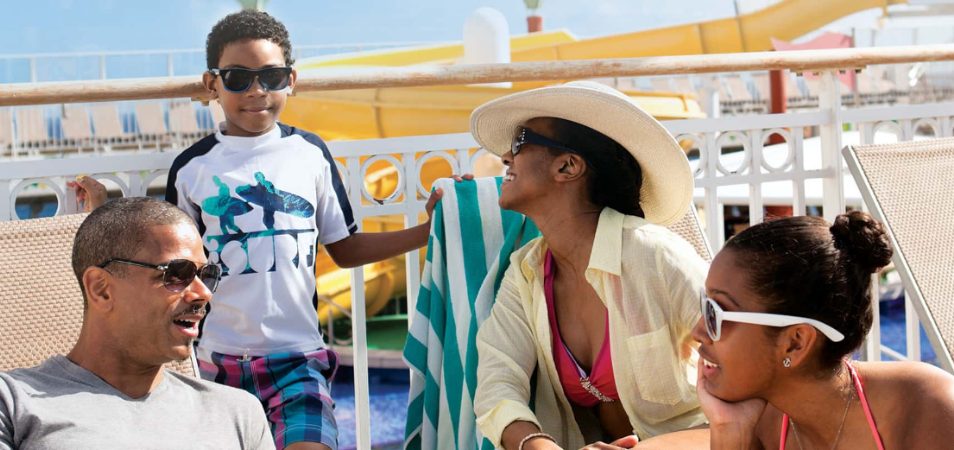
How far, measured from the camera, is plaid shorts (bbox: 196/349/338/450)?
2855 mm

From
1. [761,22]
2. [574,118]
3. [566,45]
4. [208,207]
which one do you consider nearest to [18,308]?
[208,207]

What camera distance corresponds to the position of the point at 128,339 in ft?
7.47

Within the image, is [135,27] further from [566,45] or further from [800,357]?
[800,357]

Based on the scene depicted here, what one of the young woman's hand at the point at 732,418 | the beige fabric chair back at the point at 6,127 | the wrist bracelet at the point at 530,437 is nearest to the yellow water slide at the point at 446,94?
the beige fabric chair back at the point at 6,127

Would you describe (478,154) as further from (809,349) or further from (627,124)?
(809,349)

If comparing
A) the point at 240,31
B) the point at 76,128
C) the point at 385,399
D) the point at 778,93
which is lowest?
the point at 385,399

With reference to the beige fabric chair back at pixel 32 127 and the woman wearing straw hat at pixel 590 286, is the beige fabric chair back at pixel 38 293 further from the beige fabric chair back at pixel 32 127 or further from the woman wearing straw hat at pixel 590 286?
the beige fabric chair back at pixel 32 127

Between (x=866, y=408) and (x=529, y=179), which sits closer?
(x=866, y=408)

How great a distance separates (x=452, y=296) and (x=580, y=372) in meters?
0.55

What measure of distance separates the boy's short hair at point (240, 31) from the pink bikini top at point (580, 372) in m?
1.07

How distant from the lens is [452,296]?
3092mm

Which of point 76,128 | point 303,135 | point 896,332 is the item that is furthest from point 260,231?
point 76,128

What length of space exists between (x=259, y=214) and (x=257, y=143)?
24 centimetres

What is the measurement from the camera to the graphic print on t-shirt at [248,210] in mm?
2877
